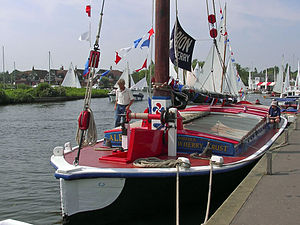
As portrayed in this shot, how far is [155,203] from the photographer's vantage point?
7062 mm

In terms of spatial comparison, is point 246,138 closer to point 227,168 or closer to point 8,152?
point 227,168

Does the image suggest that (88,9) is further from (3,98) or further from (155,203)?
(3,98)

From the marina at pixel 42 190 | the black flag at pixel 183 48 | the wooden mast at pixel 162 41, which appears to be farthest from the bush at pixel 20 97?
the wooden mast at pixel 162 41

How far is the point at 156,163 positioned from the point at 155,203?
30.3 inches

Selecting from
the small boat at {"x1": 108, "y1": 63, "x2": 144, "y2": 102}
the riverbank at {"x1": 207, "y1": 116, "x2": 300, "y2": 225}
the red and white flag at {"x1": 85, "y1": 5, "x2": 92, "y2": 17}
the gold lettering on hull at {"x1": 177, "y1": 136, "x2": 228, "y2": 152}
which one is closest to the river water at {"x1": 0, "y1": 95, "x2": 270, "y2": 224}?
the gold lettering on hull at {"x1": 177, "y1": 136, "x2": 228, "y2": 152}

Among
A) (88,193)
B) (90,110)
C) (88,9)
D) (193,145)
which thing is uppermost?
(88,9)

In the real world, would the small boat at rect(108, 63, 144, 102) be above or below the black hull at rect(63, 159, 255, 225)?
above

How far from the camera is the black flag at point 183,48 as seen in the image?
30.3 ft

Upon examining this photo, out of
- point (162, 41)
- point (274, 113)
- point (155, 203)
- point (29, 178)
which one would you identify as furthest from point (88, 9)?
point (274, 113)

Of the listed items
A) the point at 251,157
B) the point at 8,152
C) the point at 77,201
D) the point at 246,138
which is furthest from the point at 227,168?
the point at 8,152

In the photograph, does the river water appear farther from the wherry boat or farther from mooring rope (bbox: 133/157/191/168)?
→ mooring rope (bbox: 133/157/191/168)

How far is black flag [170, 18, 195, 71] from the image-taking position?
30.3 feet

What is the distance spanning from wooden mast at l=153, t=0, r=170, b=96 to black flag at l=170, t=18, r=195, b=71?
628 mm

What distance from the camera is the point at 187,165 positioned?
6875mm
